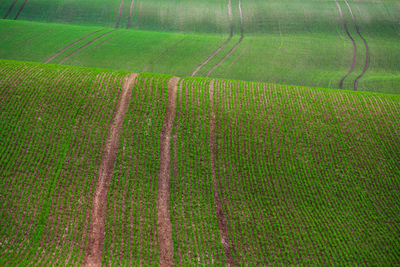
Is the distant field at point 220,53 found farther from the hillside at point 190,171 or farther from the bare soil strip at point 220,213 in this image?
the bare soil strip at point 220,213

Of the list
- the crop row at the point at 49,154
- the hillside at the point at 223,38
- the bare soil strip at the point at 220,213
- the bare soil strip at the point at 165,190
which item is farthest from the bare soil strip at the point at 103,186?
the hillside at the point at 223,38

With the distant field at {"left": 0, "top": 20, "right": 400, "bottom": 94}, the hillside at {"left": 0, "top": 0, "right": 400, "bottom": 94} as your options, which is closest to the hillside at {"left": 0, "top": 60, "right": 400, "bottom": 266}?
the distant field at {"left": 0, "top": 20, "right": 400, "bottom": 94}

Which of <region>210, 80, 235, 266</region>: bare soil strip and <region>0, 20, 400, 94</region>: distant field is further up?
<region>0, 20, 400, 94</region>: distant field

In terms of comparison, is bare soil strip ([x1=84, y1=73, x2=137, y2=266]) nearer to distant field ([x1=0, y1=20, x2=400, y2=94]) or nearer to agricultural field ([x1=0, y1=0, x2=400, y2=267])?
agricultural field ([x1=0, y1=0, x2=400, y2=267])

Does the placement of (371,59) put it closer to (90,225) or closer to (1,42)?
(90,225)

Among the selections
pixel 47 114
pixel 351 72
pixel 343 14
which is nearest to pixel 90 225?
pixel 47 114

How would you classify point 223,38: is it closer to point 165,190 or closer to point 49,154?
point 165,190

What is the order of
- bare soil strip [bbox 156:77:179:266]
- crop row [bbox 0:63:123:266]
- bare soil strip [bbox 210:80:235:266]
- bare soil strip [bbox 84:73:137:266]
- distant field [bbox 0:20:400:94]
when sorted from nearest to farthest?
1. bare soil strip [bbox 84:73:137:266]
2. crop row [bbox 0:63:123:266]
3. bare soil strip [bbox 156:77:179:266]
4. bare soil strip [bbox 210:80:235:266]
5. distant field [bbox 0:20:400:94]
